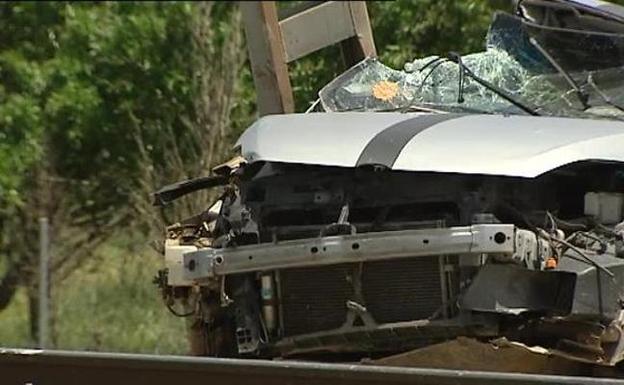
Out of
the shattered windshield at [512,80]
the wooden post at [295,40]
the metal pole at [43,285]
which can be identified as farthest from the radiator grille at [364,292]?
the metal pole at [43,285]

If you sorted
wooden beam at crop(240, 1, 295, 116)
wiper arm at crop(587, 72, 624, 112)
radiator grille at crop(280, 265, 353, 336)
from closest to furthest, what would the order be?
radiator grille at crop(280, 265, 353, 336) → wiper arm at crop(587, 72, 624, 112) → wooden beam at crop(240, 1, 295, 116)

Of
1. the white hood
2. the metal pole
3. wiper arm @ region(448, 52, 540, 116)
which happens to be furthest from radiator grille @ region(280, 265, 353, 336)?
the metal pole

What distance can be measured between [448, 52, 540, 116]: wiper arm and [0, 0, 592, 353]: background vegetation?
4697 millimetres

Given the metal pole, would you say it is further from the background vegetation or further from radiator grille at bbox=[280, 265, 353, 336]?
radiator grille at bbox=[280, 265, 353, 336]

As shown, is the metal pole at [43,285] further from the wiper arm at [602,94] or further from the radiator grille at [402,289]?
the radiator grille at [402,289]

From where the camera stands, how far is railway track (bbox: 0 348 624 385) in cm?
386

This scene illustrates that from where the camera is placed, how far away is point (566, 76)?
597 centimetres

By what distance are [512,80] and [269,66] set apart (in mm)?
2553

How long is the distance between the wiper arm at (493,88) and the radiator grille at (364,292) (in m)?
1.09

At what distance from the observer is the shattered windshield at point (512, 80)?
19.0 feet

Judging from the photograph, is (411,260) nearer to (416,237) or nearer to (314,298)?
(416,237)

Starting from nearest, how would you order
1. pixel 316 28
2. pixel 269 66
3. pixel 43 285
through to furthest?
1. pixel 316 28
2. pixel 269 66
3. pixel 43 285

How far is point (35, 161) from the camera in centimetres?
1134

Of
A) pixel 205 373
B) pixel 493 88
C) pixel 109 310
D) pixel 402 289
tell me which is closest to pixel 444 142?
pixel 402 289
